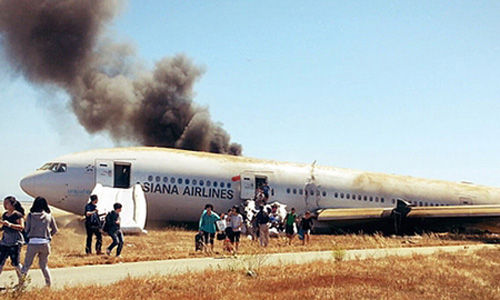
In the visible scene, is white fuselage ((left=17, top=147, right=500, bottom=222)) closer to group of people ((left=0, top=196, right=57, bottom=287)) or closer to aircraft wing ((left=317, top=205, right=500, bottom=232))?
aircraft wing ((left=317, top=205, right=500, bottom=232))

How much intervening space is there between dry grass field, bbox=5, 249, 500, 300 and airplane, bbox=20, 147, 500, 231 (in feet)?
34.2

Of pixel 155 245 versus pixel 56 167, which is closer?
pixel 155 245

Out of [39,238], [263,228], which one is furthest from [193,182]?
[39,238]

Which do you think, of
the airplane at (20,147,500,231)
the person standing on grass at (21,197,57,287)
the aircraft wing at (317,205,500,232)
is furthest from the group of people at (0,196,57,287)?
the aircraft wing at (317,205,500,232)

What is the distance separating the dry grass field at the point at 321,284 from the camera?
895 cm

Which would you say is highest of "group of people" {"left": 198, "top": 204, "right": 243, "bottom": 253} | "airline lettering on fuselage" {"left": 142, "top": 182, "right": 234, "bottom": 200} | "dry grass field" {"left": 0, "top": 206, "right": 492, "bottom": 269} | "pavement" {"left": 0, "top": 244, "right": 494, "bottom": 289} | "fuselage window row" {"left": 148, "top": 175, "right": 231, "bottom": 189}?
"fuselage window row" {"left": 148, "top": 175, "right": 231, "bottom": 189}

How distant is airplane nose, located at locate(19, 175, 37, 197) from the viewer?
23516 mm

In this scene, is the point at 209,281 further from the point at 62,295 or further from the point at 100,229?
the point at 100,229

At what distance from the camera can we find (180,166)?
83.3 feet

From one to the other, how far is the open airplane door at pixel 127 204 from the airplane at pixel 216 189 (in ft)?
0.14

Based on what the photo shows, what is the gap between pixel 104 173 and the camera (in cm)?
2389

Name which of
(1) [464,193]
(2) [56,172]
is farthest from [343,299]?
(1) [464,193]

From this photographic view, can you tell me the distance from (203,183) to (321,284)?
15.7 metres

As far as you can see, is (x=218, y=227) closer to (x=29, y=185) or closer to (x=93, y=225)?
(x=93, y=225)
